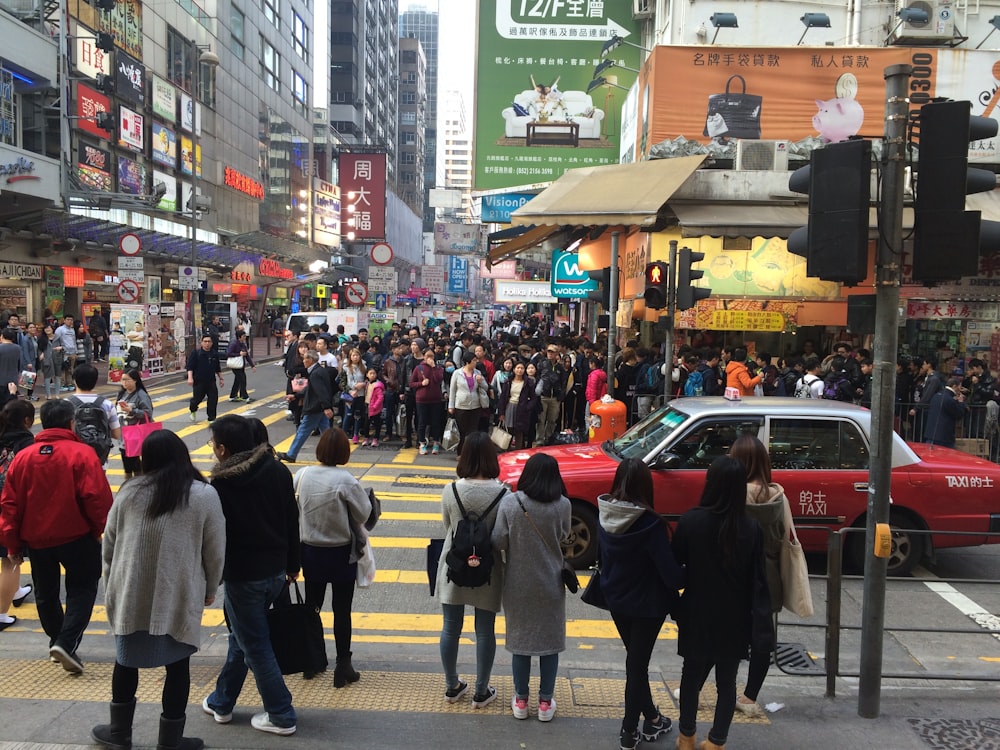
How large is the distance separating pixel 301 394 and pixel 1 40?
18.9 m

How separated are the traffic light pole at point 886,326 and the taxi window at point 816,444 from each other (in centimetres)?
271

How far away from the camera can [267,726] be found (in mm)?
4027

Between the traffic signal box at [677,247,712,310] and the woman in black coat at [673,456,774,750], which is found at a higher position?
the traffic signal box at [677,247,712,310]

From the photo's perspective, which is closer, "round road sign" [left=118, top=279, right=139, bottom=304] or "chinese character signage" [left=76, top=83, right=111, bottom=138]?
"round road sign" [left=118, top=279, right=139, bottom=304]

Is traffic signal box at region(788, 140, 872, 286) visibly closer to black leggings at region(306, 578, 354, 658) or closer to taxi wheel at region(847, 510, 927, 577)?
black leggings at region(306, 578, 354, 658)

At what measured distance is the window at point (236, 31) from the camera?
160ft

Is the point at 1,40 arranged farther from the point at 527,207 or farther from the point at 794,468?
the point at 794,468

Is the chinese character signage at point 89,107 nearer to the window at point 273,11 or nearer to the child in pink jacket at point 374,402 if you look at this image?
the child in pink jacket at point 374,402

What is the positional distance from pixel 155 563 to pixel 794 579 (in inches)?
124

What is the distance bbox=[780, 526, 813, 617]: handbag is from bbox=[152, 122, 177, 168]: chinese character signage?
40178 mm

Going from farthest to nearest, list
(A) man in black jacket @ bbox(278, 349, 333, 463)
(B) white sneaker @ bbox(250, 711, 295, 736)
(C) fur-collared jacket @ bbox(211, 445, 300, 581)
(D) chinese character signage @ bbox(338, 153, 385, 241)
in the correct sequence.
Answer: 1. (D) chinese character signage @ bbox(338, 153, 385, 241)
2. (A) man in black jacket @ bbox(278, 349, 333, 463)
3. (B) white sneaker @ bbox(250, 711, 295, 736)
4. (C) fur-collared jacket @ bbox(211, 445, 300, 581)

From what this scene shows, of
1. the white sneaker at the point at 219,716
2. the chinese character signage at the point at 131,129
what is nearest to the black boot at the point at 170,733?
the white sneaker at the point at 219,716

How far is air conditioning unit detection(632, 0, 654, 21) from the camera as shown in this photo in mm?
23641

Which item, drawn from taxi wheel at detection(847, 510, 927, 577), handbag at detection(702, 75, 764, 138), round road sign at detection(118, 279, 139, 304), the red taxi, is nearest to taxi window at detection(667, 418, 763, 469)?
the red taxi
